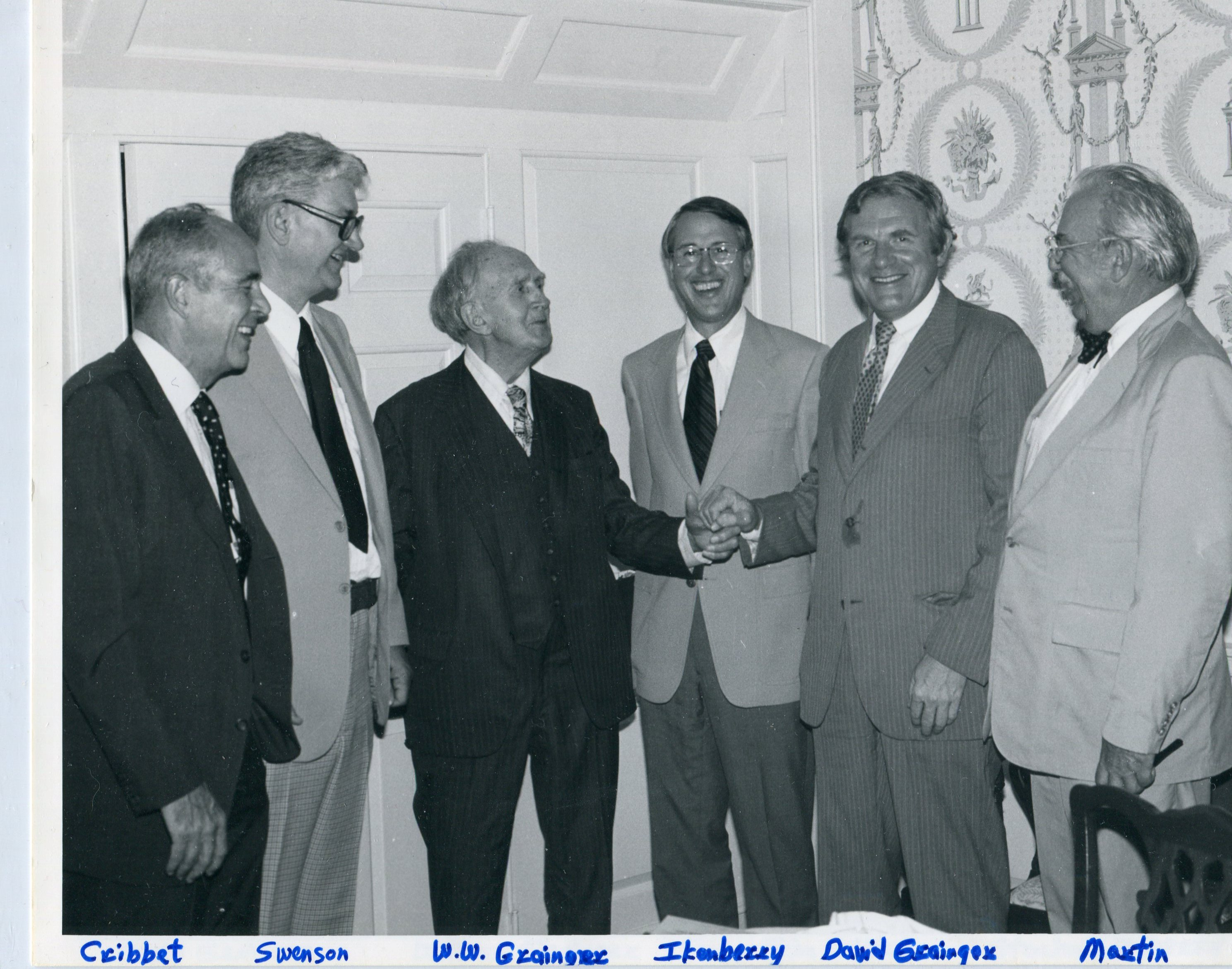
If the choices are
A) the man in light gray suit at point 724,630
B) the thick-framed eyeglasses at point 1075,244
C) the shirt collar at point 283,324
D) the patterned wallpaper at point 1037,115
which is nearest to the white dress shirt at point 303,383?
the shirt collar at point 283,324

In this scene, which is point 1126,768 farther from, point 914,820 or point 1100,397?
point 1100,397

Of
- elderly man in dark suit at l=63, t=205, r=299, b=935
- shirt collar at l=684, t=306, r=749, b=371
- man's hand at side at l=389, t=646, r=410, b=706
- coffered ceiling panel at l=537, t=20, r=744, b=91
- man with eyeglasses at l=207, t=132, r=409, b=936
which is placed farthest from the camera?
coffered ceiling panel at l=537, t=20, r=744, b=91

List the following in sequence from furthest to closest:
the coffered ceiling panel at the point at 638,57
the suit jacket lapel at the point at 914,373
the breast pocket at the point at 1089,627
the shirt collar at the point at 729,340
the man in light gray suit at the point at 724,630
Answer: the coffered ceiling panel at the point at 638,57
the shirt collar at the point at 729,340
the man in light gray suit at the point at 724,630
the suit jacket lapel at the point at 914,373
the breast pocket at the point at 1089,627


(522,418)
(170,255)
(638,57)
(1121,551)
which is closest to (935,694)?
(1121,551)

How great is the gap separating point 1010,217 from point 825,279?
18.7 inches

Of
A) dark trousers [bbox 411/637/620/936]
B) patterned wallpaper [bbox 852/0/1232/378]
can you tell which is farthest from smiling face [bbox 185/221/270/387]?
patterned wallpaper [bbox 852/0/1232/378]

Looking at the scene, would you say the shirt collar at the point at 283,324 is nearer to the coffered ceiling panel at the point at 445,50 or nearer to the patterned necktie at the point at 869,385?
the coffered ceiling panel at the point at 445,50

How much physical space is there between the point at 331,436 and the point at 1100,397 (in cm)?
141

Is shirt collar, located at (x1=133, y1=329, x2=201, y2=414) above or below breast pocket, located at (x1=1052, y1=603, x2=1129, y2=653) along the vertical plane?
above

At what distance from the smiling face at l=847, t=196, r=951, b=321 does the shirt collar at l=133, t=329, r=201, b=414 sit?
52.7 inches

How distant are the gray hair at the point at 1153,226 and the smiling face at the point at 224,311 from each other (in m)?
1.47

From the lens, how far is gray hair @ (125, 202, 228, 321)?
6.72ft

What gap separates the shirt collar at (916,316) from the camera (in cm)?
248

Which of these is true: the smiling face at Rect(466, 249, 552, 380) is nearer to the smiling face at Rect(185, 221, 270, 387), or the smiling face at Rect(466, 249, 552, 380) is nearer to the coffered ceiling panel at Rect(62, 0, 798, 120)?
the coffered ceiling panel at Rect(62, 0, 798, 120)
